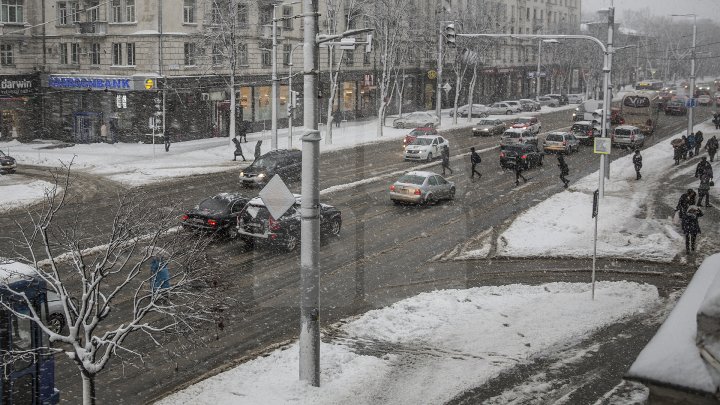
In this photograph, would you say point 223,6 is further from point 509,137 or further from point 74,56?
point 509,137

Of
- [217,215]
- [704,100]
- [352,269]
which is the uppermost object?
[704,100]

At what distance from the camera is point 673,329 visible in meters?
5.92

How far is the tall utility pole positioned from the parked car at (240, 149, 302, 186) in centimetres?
2115

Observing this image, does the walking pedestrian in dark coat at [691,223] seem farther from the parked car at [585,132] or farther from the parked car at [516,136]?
the parked car at [585,132]

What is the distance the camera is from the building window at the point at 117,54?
2012 inches

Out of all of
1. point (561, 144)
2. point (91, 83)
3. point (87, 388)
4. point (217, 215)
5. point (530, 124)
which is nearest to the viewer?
point (87, 388)

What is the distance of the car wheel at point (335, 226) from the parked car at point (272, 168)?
9.60 m

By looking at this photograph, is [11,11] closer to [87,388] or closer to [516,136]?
[516,136]

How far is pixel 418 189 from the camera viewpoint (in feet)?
98.8

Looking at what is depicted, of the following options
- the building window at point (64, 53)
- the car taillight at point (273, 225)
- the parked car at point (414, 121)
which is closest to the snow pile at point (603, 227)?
the car taillight at point (273, 225)

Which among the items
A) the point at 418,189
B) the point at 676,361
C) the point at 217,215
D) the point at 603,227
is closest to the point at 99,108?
the point at 418,189

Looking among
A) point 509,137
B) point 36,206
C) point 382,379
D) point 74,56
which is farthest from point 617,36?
point 382,379

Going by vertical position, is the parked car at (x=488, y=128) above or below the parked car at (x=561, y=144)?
above

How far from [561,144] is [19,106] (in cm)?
3539
